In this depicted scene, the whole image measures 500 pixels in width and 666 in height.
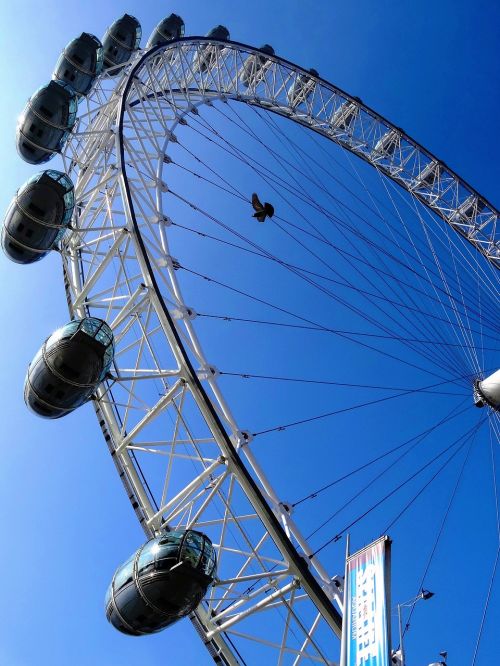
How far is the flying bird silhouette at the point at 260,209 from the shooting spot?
1998 cm

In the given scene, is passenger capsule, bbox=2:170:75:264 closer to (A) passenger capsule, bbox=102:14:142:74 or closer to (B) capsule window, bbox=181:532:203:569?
(B) capsule window, bbox=181:532:203:569

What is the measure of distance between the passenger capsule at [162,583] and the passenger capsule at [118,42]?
20.4m

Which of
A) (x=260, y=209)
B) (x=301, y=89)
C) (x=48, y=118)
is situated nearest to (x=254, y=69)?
(x=301, y=89)

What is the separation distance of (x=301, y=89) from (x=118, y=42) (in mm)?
10227

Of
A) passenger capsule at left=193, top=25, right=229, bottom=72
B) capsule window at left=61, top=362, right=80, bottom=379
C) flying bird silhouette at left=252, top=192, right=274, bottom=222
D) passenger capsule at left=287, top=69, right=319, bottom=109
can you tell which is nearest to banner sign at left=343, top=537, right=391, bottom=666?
capsule window at left=61, top=362, right=80, bottom=379

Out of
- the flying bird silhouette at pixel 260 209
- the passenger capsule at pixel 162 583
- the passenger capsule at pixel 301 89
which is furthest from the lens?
the passenger capsule at pixel 301 89

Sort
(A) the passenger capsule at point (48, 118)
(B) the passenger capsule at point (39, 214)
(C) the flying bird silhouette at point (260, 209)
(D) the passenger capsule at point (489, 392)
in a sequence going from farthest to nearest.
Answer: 1. (D) the passenger capsule at point (489, 392)
2. (C) the flying bird silhouette at point (260, 209)
3. (A) the passenger capsule at point (48, 118)
4. (B) the passenger capsule at point (39, 214)

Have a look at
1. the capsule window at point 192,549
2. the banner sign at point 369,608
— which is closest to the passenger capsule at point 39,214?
the capsule window at point 192,549

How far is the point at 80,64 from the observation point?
2177 centimetres

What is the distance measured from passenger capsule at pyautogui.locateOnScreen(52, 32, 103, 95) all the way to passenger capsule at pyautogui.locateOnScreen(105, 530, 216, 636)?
1584 centimetres

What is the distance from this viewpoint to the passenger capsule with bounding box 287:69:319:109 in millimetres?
31781

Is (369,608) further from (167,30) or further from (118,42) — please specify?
(167,30)

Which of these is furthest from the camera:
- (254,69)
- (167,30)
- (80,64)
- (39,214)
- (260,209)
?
(167,30)

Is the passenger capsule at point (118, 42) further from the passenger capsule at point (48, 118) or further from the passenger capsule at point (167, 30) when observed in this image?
the passenger capsule at point (48, 118)
